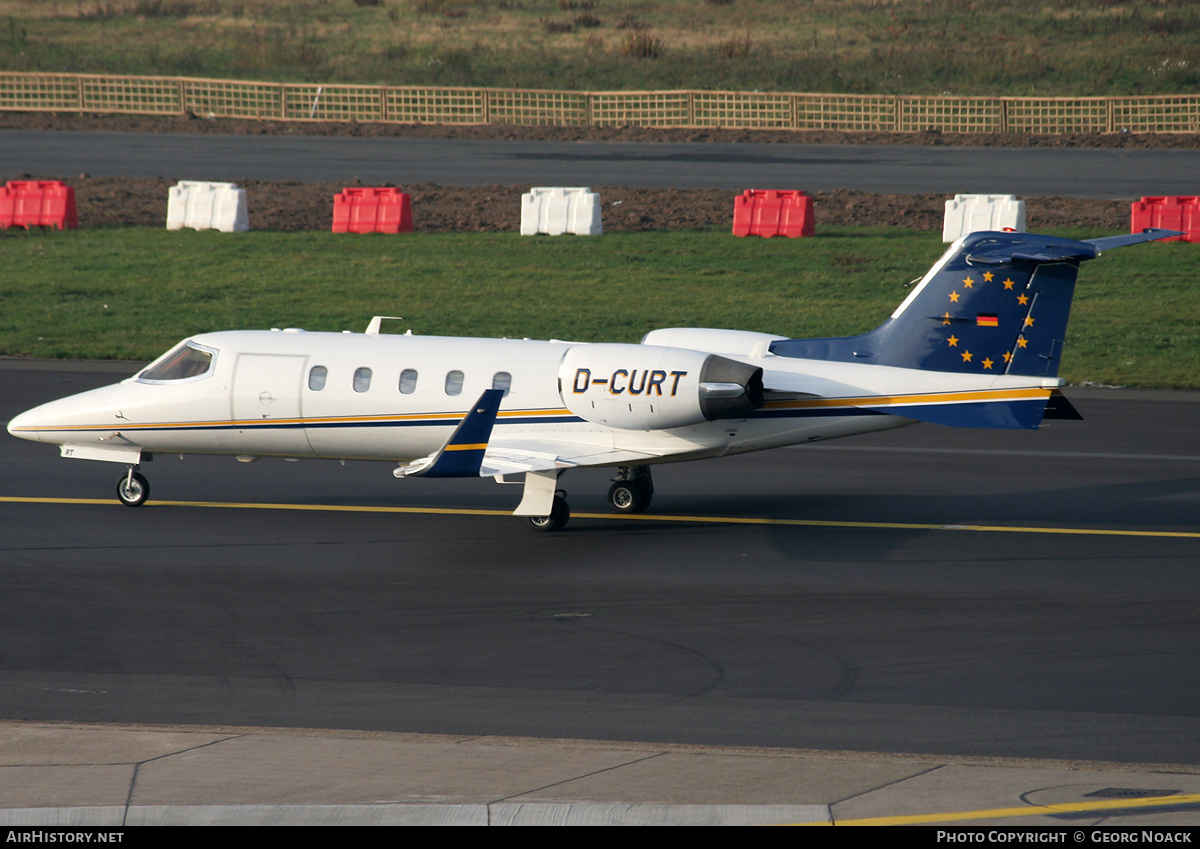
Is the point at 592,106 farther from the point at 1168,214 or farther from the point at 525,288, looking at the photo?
the point at 1168,214

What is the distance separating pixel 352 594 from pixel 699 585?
12.5 ft

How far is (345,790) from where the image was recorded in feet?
32.6

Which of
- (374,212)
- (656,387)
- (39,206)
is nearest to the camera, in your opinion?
(656,387)

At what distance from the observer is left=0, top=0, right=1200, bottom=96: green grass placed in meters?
73.3

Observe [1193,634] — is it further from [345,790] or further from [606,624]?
[345,790]

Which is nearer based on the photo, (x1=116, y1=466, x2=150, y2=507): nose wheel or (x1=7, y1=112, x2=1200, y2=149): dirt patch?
(x1=116, y1=466, x2=150, y2=507): nose wheel

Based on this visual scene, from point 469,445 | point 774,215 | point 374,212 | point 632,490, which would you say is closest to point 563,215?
point 374,212

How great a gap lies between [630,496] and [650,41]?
210ft

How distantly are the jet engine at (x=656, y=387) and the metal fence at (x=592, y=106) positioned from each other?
48325mm

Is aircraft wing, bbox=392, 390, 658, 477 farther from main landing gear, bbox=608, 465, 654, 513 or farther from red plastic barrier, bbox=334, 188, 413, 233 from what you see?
red plastic barrier, bbox=334, 188, 413, 233

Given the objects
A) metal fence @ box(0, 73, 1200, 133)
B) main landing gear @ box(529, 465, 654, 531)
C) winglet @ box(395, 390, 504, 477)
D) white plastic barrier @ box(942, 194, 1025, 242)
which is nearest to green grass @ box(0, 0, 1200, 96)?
metal fence @ box(0, 73, 1200, 133)

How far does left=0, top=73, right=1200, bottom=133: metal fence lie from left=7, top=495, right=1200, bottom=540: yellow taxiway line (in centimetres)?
4757

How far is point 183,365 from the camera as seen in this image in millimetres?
19734

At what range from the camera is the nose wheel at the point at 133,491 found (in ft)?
65.1
